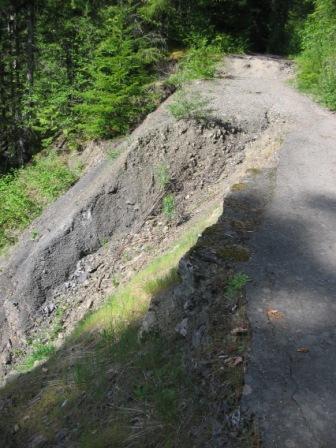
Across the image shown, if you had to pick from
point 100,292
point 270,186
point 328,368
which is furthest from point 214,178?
point 328,368

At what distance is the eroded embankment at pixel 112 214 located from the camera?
341 inches

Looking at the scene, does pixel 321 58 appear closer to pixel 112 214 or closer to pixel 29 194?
pixel 112 214

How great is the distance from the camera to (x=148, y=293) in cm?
606

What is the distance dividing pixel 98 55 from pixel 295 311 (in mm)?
11381

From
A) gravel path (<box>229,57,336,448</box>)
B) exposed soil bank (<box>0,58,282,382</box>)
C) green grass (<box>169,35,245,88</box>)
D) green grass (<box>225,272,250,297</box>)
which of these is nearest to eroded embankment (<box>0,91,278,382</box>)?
exposed soil bank (<box>0,58,282,382</box>)

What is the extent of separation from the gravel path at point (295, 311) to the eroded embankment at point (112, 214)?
2.01 m

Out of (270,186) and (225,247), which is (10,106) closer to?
A: (270,186)

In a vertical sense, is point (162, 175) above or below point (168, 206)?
above

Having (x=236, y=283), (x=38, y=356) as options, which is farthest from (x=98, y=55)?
(x=236, y=283)

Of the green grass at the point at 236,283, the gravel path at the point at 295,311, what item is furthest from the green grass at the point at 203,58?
the green grass at the point at 236,283

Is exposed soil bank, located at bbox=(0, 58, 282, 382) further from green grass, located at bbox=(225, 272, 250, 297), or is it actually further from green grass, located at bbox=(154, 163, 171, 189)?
green grass, located at bbox=(225, 272, 250, 297)

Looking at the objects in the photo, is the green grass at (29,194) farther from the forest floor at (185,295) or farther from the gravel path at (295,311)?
the gravel path at (295,311)

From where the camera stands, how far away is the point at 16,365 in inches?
309

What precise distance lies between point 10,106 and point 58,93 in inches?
148
